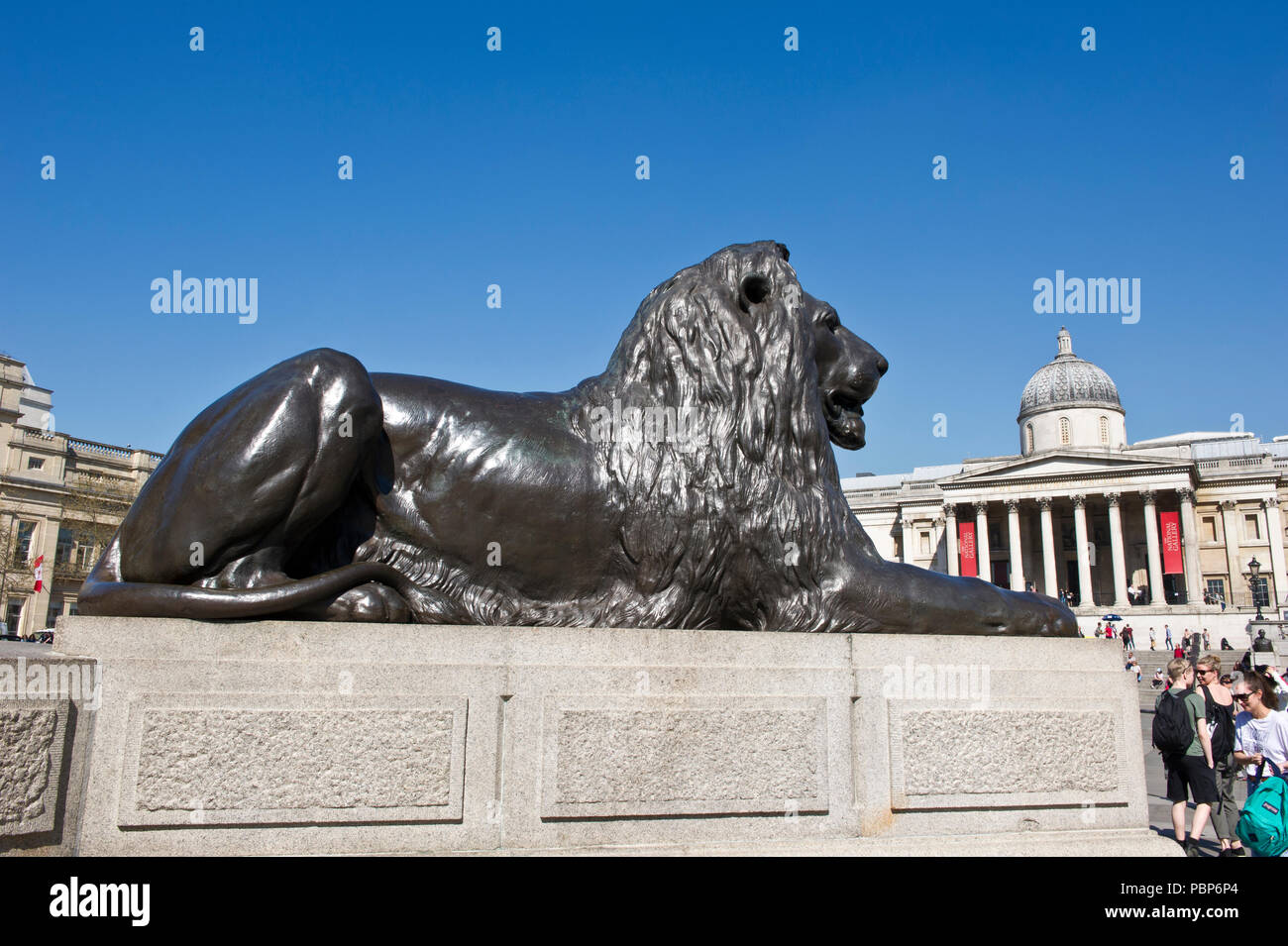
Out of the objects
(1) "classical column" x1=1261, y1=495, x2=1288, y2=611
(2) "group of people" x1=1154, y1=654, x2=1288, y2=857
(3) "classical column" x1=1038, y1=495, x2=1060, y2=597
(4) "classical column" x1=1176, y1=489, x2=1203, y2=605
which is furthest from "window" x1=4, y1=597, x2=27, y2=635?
(1) "classical column" x1=1261, y1=495, x2=1288, y2=611

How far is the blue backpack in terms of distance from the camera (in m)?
4.24

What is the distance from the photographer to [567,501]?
3672 millimetres

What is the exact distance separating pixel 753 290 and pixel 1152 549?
6356cm

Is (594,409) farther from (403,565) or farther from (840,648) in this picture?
(840,648)

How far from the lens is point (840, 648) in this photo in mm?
3418

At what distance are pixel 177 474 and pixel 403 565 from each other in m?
0.90

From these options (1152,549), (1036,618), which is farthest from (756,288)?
(1152,549)

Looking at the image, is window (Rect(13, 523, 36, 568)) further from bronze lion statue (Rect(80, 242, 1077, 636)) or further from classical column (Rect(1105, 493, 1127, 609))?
classical column (Rect(1105, 493, 1127, 609))

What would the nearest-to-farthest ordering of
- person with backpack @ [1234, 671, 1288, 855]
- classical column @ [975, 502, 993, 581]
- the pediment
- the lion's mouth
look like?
the lion's mouth, person with backpack @ [1234, 671, 1288, 855], the pediment, classical column @ [975, 502, 993, 581]

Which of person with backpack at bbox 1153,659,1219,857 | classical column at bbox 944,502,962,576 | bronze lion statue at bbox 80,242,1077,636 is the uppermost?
classical column at bbox 944,502,962,576

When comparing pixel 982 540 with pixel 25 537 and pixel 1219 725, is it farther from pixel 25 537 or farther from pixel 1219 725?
pixel 1219 725

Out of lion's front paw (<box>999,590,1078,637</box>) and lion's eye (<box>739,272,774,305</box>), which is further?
lion's eye (<box>739,272,774,305</box>)

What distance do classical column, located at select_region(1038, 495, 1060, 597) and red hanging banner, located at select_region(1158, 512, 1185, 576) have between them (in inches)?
261
